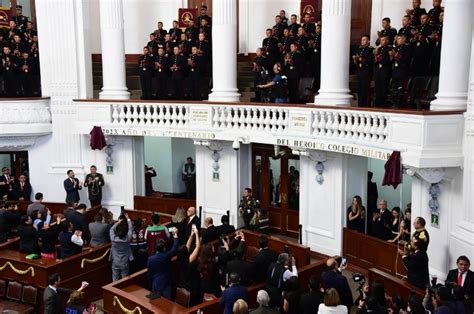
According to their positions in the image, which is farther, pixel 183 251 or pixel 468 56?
pixel 468 56

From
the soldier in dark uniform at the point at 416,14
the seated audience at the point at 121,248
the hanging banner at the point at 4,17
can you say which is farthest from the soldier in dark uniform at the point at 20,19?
the soldier in dark uniform at the point at 416,14

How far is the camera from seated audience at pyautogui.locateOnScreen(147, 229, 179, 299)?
1087 centimetres

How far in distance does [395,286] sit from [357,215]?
Result: 356cm

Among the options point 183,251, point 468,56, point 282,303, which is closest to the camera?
point 282,303

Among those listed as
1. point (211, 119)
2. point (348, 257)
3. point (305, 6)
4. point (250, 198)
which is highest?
point (305, 6)

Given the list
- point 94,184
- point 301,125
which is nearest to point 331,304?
point 301,125

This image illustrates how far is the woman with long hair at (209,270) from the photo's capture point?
1045cm

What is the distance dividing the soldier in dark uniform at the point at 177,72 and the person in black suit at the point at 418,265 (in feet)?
32.0

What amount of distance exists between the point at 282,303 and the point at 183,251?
6.47ft

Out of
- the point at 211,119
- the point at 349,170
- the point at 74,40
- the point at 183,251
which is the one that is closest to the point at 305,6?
the point at 211,119

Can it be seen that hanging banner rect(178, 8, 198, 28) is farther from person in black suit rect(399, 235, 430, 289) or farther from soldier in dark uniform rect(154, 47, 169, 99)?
person in black suit rect(399, 235, 430, 289)

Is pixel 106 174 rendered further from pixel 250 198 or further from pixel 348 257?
pixel 348 257

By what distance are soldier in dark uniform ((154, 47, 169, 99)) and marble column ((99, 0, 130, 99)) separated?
0.97 metres

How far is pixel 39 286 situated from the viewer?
40.9 ft
